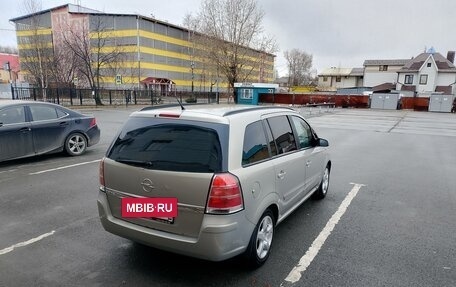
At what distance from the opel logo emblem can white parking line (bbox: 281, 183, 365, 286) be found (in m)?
1.52

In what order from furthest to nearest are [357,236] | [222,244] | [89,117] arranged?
[89,117] < [357,236] < [222,244]

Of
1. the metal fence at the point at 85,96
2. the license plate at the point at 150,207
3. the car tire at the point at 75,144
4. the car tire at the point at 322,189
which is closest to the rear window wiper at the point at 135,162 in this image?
the license plate at the point at 150,207

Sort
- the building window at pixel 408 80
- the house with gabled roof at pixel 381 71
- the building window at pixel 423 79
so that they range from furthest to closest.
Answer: the house with gabled roof at pixel 381 71 → the building window at pixel 408 80 → the building window at pixel 423 79

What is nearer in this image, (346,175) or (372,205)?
(372,205)

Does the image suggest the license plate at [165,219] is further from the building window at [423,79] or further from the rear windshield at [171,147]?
the building window at [423,79]

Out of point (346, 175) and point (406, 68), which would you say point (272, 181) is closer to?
point (346, 175)

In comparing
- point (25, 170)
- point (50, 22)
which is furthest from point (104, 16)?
point (25, 170)

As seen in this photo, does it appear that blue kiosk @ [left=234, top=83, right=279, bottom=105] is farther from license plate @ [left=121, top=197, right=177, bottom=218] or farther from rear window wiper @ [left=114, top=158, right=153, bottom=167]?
license plate @ [left=121, top=197, right=177, bottom=218]

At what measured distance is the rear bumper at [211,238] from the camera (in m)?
2.77

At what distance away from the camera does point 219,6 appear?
140 ft

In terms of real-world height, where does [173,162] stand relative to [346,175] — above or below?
above

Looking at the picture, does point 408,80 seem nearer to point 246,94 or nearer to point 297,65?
point 246,94

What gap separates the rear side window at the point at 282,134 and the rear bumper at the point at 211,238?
112 centimetres

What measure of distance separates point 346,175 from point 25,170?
23.4ft
